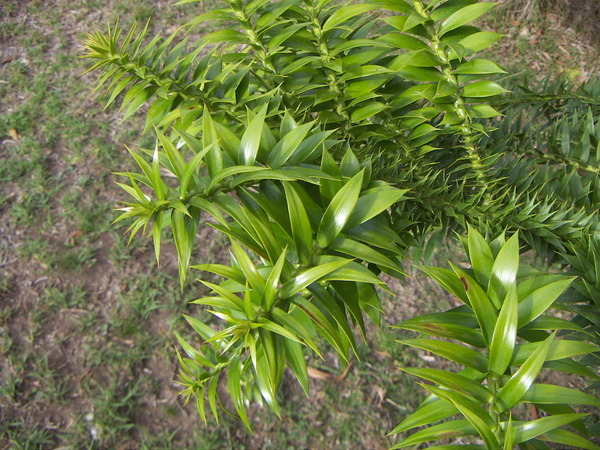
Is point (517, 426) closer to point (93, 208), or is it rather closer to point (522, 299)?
point (522, 299)

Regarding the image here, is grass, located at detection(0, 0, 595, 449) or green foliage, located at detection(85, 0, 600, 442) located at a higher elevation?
green foliage, located at detection(85, 0, 600, 442)

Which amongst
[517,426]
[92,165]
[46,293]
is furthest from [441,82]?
[92,165]

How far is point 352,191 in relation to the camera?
724 mm

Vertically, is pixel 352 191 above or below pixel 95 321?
above

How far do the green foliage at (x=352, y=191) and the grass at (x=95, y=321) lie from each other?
1.14 m

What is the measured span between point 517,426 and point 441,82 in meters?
0.64

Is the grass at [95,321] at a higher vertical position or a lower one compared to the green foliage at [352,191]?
lower

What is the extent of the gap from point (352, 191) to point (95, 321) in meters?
2.09

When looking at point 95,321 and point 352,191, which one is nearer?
point 352,191

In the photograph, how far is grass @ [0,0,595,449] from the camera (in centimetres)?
213

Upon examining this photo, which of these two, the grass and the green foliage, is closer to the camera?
the green foliage

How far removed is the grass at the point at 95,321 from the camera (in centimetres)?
213

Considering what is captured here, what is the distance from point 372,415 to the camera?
2166 millimetres

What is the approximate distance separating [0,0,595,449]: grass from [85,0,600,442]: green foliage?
114 cm
